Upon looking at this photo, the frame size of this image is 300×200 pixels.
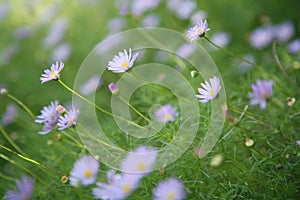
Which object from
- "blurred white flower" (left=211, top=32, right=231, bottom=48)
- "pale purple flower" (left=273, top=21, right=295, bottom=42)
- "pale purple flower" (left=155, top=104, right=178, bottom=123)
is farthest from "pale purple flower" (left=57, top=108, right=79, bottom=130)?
"pale purple flower" (left=273, top=21, right=295, bottom=42)

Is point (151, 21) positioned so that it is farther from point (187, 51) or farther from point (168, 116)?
point (168, 116)

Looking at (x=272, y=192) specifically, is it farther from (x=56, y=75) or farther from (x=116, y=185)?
(x=56, y=75)

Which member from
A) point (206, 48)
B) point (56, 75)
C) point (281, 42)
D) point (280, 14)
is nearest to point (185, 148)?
point (56, 75)

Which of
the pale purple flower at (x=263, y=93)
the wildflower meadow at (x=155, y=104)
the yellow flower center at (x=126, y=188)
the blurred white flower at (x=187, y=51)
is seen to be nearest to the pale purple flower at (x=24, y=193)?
the wildflower meadow at (x=155, y=104)

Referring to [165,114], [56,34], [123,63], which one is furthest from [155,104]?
[56,34]

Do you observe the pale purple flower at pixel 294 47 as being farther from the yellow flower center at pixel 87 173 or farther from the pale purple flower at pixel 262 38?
the yellow flower center at pixel 87 173
